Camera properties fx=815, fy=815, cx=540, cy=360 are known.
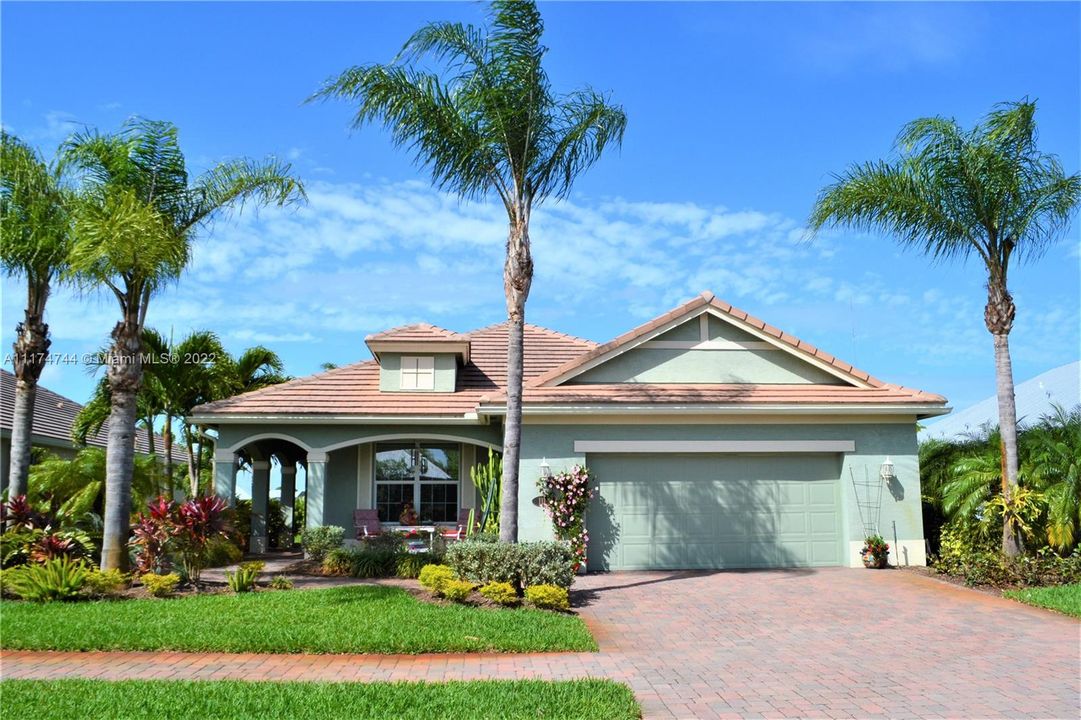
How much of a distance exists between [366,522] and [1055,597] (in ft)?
41.0

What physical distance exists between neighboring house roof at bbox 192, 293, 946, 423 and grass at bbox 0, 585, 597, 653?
17.4 feet

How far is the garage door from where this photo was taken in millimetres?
15078

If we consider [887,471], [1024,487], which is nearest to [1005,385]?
[1024,487]

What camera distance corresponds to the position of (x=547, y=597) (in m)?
10.8

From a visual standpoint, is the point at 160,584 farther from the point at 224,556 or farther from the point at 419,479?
the point at 419,479

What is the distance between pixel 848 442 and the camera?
15367 millimetres

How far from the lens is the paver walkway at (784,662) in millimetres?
6988

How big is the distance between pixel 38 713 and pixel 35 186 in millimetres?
10458

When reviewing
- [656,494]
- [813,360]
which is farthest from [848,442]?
[656,494]

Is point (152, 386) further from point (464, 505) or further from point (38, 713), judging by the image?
point (38, 713)

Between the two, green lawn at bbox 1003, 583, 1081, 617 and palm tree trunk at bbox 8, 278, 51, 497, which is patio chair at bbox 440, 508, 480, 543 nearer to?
palm tree trunk at bbox 8, 278, 51, 497

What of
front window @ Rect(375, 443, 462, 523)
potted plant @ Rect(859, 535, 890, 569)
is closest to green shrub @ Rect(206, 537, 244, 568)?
front window @ Rect(375, 443, 462, 523)

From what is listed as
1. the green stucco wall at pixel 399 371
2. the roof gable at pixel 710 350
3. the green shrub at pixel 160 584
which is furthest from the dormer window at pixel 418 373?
the green shrub at pixel 160 584

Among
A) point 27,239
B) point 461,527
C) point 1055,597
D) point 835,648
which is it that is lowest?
point 835,648
